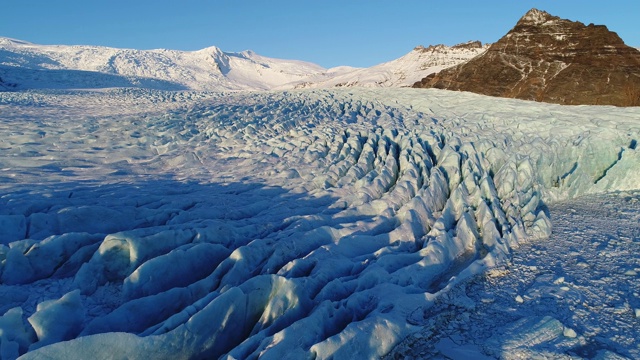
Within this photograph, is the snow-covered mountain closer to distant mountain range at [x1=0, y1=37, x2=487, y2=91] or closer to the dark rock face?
distant mountain range at [x1=0, y1=37, x2=487, y2=91]

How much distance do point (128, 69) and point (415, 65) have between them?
31.1 meters

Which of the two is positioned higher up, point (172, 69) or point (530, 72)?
point (172, 69)

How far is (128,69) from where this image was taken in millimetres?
42594

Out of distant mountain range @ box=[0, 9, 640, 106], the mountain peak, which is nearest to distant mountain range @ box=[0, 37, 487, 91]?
distant mountain range @ box=[0, 9, 640, 106]

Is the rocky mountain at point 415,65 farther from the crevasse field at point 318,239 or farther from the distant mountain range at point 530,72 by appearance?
the crevasse field at point 318,239

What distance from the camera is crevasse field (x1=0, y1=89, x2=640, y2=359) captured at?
338 centimetres

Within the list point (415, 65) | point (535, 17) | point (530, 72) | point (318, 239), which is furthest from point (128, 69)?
point (318, 239)

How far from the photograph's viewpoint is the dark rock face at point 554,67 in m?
15.6

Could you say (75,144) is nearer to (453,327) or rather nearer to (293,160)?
(293,160)

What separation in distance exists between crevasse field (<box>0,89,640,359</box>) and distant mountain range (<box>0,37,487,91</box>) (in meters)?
17.9

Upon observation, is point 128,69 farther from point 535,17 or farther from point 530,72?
point 530,72

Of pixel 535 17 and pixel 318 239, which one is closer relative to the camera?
pixel 318 239

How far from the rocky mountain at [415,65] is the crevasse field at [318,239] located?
22020 mm

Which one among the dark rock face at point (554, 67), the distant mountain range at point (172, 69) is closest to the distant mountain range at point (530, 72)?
the dark rock face at point (554, 67)
